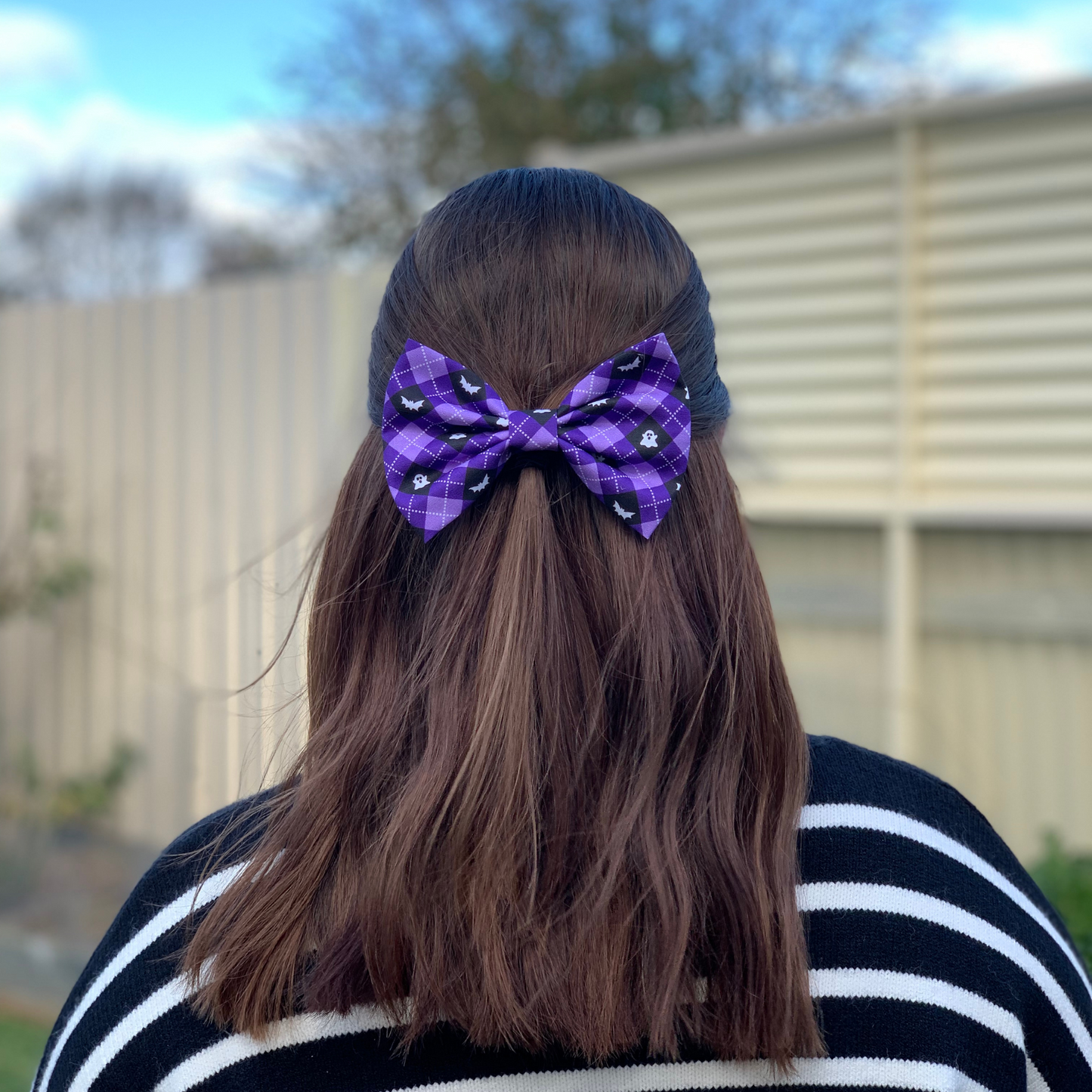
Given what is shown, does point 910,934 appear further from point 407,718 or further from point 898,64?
point 898,64

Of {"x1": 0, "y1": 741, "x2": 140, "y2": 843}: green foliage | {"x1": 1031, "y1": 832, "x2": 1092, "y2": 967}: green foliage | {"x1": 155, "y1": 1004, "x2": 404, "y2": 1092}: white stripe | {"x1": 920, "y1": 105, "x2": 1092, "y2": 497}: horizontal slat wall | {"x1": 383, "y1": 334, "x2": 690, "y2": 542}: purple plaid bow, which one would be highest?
{"x1": 920, "y1": 105, "x2": 1092, "y2": 497}: horizontal slat wall

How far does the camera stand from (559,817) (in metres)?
1.00

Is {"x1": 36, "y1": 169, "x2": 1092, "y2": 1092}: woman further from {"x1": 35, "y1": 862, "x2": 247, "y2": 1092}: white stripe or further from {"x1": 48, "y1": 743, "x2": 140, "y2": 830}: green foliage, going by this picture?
{"x1": 48, "y1": 743, "x2": 140, "y2": 830}: green foliage

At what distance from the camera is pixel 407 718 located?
1.04 meters

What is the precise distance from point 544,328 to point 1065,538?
8.96 feet

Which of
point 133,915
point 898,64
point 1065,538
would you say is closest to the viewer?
point 133,915

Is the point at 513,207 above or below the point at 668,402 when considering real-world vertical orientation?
above

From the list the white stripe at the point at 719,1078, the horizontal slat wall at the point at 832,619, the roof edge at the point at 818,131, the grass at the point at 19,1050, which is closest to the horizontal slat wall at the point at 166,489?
the grass at the point at 19,1050

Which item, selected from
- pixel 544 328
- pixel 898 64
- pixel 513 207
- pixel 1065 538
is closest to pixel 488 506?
pixel 544 328

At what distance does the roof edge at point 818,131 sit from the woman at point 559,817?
1.93m

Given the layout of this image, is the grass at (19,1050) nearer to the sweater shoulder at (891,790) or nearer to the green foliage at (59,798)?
the green foliage at (59,798)

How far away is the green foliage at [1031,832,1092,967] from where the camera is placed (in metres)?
1.70

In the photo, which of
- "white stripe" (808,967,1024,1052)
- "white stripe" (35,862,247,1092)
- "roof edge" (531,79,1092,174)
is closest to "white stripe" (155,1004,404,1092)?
"white stripe" (35,862,247,1092)

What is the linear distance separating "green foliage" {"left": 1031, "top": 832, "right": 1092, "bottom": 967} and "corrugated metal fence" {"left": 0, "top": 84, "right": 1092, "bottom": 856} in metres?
1.55
